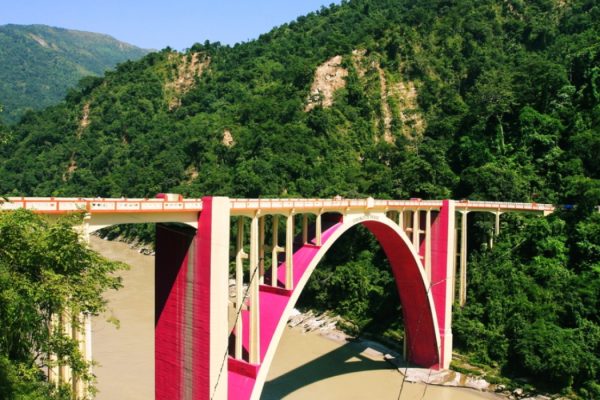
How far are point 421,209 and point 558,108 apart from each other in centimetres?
1713

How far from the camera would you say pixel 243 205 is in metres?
11.4

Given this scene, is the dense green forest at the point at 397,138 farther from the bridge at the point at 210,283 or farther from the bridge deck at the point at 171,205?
the bridge at the point at 210,283

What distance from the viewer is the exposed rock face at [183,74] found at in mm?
75812

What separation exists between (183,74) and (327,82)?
33.5 meters

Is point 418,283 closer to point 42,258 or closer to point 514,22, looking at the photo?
point 42,258

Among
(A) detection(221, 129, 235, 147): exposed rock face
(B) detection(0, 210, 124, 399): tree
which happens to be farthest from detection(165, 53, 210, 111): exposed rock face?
(B) detection(0, 210, 124, 399): tree

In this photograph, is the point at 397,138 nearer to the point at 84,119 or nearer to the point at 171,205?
the point at 171,205

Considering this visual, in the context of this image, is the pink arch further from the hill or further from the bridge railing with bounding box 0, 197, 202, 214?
the hill

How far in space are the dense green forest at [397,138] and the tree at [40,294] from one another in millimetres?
1408

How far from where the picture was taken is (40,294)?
19.6ft

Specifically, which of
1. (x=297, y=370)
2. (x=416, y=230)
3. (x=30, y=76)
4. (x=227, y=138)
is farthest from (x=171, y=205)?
(x=30, y=76)

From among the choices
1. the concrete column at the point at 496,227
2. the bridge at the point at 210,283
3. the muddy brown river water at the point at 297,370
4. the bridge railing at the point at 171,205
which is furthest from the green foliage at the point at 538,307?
the bridge at the point at 210,283

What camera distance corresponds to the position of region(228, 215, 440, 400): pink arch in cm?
1167

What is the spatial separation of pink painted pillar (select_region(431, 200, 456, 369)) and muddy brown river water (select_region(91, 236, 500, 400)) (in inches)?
82.7
